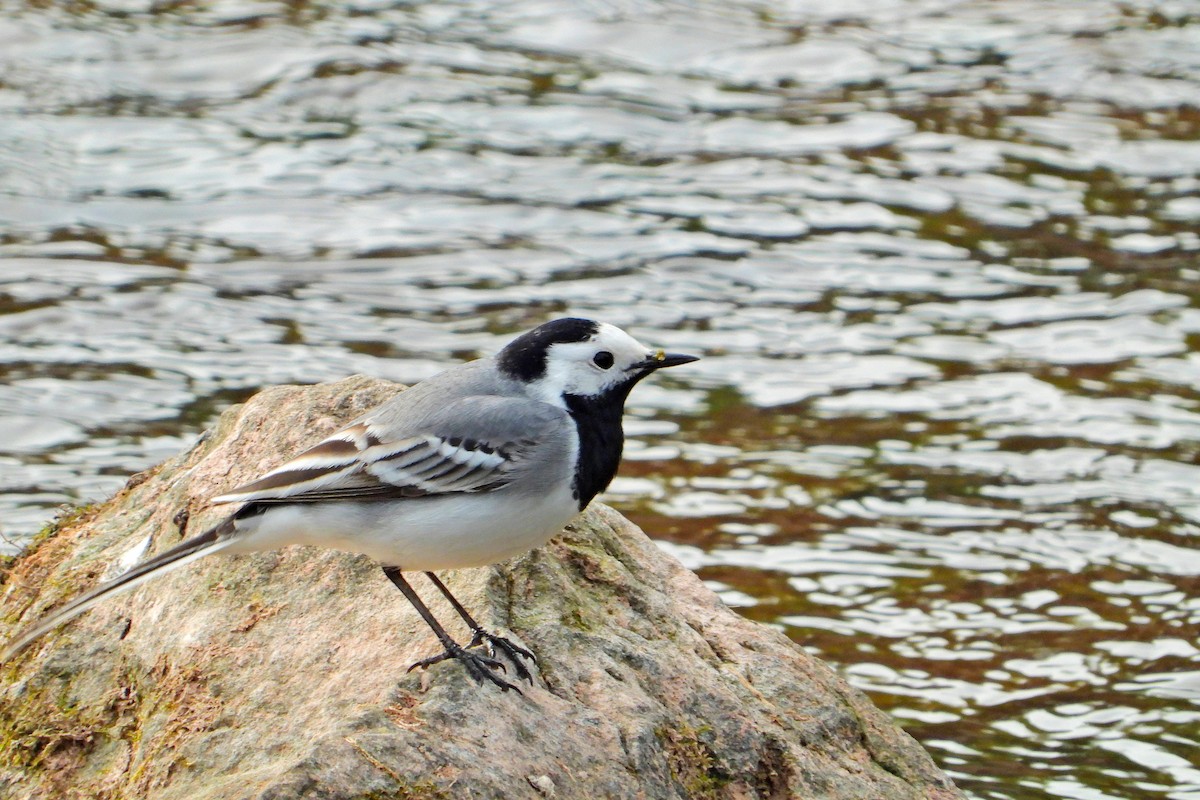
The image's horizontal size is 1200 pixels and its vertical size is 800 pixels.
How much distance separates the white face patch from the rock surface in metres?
0.63

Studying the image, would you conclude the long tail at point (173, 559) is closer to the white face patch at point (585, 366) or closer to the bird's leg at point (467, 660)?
the bird's leg at point (467, 660)

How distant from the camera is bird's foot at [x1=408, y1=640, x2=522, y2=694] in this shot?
17.5 ft

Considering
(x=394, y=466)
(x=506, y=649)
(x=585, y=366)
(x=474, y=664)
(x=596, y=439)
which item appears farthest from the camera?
(x=585, y=366)

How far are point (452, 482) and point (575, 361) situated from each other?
0.73 meters

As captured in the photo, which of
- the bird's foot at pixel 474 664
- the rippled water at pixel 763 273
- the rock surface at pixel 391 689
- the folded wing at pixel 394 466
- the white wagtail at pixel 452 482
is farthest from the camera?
the rippled water at pixel 763 273

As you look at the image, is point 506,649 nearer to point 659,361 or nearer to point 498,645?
point 498,645

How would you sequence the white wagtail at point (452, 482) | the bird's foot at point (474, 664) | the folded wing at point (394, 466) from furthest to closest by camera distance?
the folded wing at point (394, 466)
the white wagtail at point (452, 482)
the bird's foot at point (474, 664)

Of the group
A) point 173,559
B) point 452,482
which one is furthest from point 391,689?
point 173,559

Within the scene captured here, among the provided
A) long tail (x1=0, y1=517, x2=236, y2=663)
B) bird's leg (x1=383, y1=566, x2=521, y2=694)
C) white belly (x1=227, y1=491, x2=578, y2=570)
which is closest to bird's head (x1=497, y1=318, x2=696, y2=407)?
white belly (x1=227, y1=491, x2=578, y2=570)

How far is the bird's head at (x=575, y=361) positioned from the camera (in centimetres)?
604

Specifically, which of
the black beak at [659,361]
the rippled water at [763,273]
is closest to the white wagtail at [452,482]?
the black beak at [659,361]

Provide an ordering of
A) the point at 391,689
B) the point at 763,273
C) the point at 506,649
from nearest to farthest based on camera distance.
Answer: the point at 391,689 < the point at 506,649 < the point at 763,273

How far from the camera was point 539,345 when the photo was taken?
6.06 meters

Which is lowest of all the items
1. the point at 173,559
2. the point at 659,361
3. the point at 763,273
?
the point at 763,273
